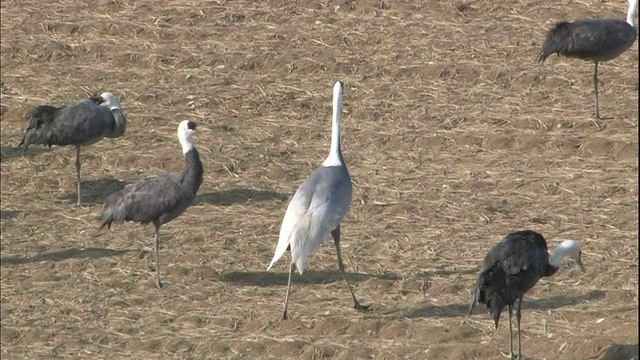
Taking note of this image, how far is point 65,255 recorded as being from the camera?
12820 millimetres

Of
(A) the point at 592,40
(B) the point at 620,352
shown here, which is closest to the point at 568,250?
(B) the point at 620,352

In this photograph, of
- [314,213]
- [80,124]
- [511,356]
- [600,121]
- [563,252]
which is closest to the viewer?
[511,356]

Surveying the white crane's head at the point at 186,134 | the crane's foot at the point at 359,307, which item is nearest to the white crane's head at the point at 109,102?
the white crane's head at the point at 186,134

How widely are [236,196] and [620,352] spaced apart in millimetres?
5094

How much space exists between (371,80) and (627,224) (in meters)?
4.71

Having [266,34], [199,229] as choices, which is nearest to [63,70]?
[266,34]

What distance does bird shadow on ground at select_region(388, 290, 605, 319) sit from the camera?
11250 mm

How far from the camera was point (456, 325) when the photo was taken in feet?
35.9

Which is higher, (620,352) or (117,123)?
(117,123)

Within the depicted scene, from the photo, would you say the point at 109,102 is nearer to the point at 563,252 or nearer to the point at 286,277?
the point at 286,277

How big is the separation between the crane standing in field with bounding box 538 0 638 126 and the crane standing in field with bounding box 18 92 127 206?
15.8ft

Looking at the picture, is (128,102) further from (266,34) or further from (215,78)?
(266,34)

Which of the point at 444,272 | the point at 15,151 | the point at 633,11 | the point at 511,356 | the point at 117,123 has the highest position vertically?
the point at 633,11

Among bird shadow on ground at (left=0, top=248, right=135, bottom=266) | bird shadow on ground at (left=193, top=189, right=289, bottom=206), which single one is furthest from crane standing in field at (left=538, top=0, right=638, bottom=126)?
bird shadow on ground at (left=0, top=248, right=135, bottom=266)
